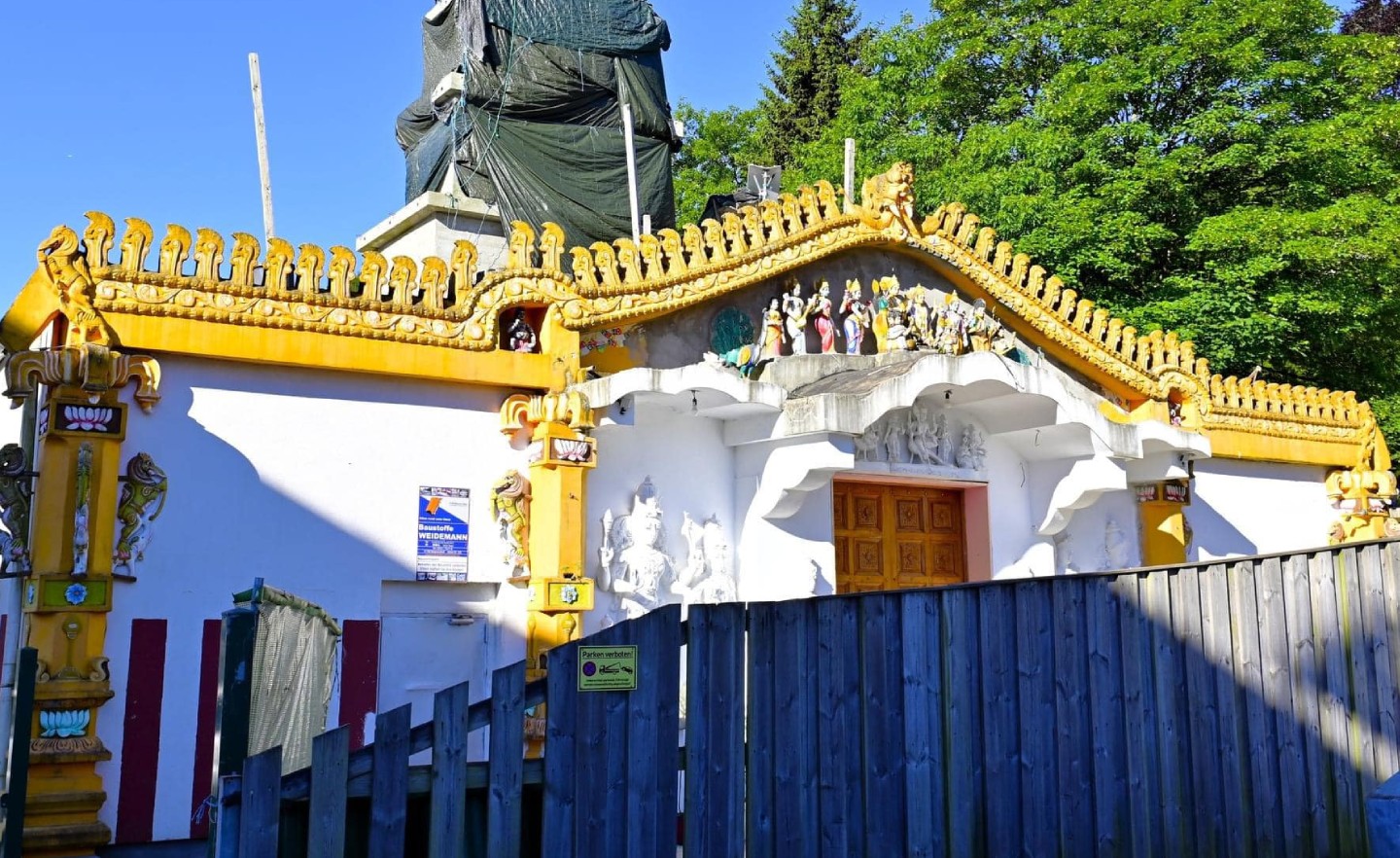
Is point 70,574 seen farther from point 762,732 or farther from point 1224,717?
point 1224,717

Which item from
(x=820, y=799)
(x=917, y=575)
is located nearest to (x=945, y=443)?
(x=917, y=575)

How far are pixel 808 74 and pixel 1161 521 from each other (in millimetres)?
23305

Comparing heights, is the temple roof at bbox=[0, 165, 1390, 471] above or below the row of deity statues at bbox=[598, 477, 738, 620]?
above

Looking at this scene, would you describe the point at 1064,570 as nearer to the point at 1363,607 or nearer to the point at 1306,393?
the point at 1306,393

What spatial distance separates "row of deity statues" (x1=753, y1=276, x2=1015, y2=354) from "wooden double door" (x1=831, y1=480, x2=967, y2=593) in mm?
1333

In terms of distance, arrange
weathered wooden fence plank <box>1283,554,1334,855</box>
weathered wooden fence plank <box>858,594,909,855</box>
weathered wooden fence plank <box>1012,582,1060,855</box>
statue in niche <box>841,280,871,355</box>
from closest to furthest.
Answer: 1. weathered wooden fence plank <box>858,594,909,855</box>
2. weathered wooden fence plank <box>1012,582,1060,855</box>
3. weathered wooden fence plank <box>1283,554,1334,855</box>
4. statue in niche <box>841,280,871,355</box>

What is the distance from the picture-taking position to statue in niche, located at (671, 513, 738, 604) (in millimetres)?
11086

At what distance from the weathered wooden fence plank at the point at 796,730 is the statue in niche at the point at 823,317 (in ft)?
20.4

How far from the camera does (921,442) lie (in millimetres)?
12391

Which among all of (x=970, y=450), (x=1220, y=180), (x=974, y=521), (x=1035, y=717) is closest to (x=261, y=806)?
(x=1035, y=717)

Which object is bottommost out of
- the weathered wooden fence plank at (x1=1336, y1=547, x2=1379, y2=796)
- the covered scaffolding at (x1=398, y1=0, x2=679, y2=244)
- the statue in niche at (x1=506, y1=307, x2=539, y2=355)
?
the weathered wooden fence plank at (x1=1336, y1=547, x2=1379, y2=796)

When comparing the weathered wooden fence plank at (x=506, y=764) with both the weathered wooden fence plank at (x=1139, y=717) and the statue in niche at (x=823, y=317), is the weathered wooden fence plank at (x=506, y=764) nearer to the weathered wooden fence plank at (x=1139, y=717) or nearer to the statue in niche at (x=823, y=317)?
the weathered wooden fence plank at (x=1139, y=717)

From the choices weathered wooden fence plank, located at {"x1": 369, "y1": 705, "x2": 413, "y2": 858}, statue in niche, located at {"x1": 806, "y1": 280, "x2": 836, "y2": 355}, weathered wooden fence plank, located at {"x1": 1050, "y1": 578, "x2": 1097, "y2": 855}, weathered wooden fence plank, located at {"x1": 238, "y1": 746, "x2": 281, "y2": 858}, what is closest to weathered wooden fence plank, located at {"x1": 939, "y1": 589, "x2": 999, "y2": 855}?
weathered wooden fence plank, located at {"x1": 1050, "y1": 578, "x2": 1097, "y2": 855}

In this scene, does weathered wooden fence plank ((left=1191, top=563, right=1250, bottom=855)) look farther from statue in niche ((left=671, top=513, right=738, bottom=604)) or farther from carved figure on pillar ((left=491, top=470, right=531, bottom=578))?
carved figure on pillar ((left=491, top=470, right=531, bottom=578))
